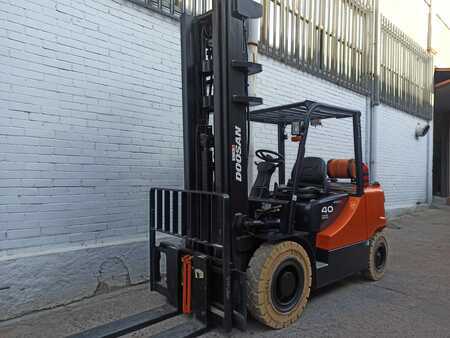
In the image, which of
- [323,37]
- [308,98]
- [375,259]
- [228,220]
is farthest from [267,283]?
[323,37]

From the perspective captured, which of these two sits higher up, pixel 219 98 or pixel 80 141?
pixel 219 98

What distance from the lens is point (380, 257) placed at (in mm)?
5633

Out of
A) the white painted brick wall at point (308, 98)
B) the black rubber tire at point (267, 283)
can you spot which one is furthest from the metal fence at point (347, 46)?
the black rubber tire at point (267, 283)

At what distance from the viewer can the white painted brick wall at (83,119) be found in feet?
13.8

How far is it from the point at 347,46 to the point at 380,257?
6.80 meters

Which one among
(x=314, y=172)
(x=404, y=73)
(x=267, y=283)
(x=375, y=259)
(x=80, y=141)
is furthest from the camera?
(x=404, y=73)

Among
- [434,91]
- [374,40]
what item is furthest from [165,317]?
[434,91]

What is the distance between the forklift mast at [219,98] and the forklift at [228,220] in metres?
0.01

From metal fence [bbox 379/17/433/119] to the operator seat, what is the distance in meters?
8.40

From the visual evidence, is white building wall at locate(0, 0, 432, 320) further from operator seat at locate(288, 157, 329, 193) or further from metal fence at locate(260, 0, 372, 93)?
metal fence at locate(260, 0, 372, 93)

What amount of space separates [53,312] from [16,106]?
2395 mm

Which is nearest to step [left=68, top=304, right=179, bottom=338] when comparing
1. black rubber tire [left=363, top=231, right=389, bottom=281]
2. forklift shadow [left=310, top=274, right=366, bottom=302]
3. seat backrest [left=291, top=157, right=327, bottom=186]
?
forklift shadow [left=310, top=274, right=366, bottom=302]

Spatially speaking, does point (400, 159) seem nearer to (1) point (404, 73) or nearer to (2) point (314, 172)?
(1) point (404, 73)

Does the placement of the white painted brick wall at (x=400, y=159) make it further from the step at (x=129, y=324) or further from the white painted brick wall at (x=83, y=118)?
the step at (x=129, y=324)
